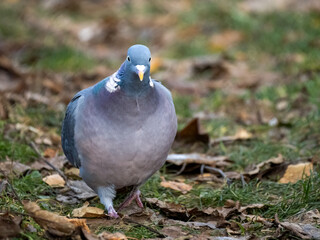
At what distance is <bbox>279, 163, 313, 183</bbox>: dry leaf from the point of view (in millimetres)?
4039

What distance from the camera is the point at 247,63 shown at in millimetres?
7668

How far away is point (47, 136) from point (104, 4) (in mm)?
6836

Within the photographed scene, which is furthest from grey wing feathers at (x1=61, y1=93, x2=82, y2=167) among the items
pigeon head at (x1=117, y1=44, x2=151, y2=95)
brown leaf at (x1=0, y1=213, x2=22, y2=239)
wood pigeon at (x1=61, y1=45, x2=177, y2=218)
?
brown leaf at (x1=0, y1=213, x2=22, y2=239)

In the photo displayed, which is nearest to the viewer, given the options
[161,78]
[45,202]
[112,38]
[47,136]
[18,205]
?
[18,205]

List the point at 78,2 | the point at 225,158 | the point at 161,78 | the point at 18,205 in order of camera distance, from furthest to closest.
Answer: the point at 78,2
the point at 161,78
the point at 225,158
the point at 18,205

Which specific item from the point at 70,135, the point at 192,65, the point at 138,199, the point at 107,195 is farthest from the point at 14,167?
the point at 192,65

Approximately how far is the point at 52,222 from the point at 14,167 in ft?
4.53

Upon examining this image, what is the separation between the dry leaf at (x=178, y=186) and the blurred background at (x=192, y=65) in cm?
9

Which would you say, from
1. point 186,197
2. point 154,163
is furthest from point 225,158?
point 154,163

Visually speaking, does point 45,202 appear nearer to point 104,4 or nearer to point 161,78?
point 161,78

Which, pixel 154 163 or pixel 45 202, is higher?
pixel 154 163

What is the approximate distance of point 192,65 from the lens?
7.54 meters

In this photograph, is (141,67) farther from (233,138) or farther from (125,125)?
(233,138)

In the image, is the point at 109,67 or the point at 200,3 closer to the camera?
the point at 109,67
